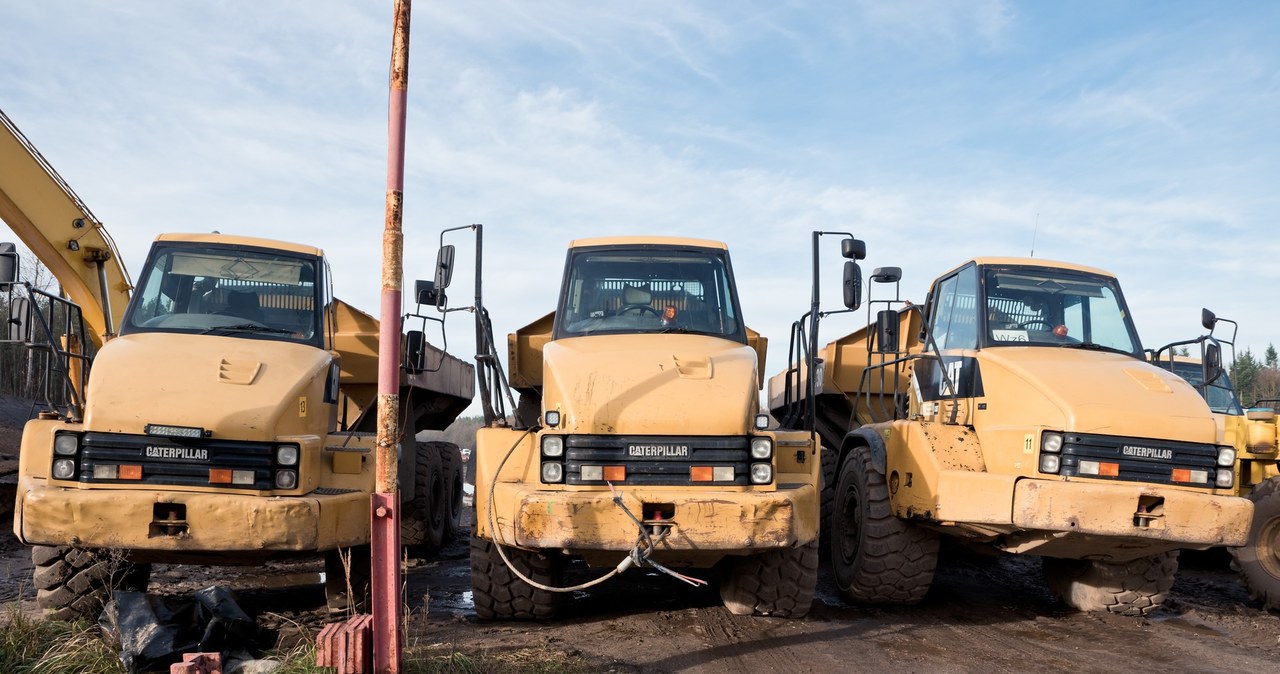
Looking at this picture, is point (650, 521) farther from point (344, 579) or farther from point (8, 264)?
point (8, 264)

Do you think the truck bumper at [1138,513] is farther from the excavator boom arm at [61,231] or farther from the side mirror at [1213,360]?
the excavator boom arm at [61,231]

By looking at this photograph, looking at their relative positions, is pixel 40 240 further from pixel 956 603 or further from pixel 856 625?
pixel 956 603

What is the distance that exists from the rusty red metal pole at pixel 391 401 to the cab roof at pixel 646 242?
3.26 m

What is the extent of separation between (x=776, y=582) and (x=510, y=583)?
190cm

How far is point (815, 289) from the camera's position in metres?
7.90

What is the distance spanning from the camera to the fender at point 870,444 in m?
8.43

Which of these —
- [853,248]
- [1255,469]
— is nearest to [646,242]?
[853,248]

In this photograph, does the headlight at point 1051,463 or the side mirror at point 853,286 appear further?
the side mirror at point 853,286

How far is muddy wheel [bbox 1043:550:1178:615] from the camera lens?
8.09m

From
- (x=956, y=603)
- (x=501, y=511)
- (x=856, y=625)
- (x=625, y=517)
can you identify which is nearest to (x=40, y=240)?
(x=501, y=511)

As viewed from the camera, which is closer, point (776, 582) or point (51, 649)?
point (51, 649)

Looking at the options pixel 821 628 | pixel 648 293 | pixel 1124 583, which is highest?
pixel 648 293

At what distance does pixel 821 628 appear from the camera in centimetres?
746

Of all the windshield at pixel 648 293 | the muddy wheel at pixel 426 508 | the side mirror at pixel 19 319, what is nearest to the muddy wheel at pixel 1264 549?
the windshield at pixel 648 293
